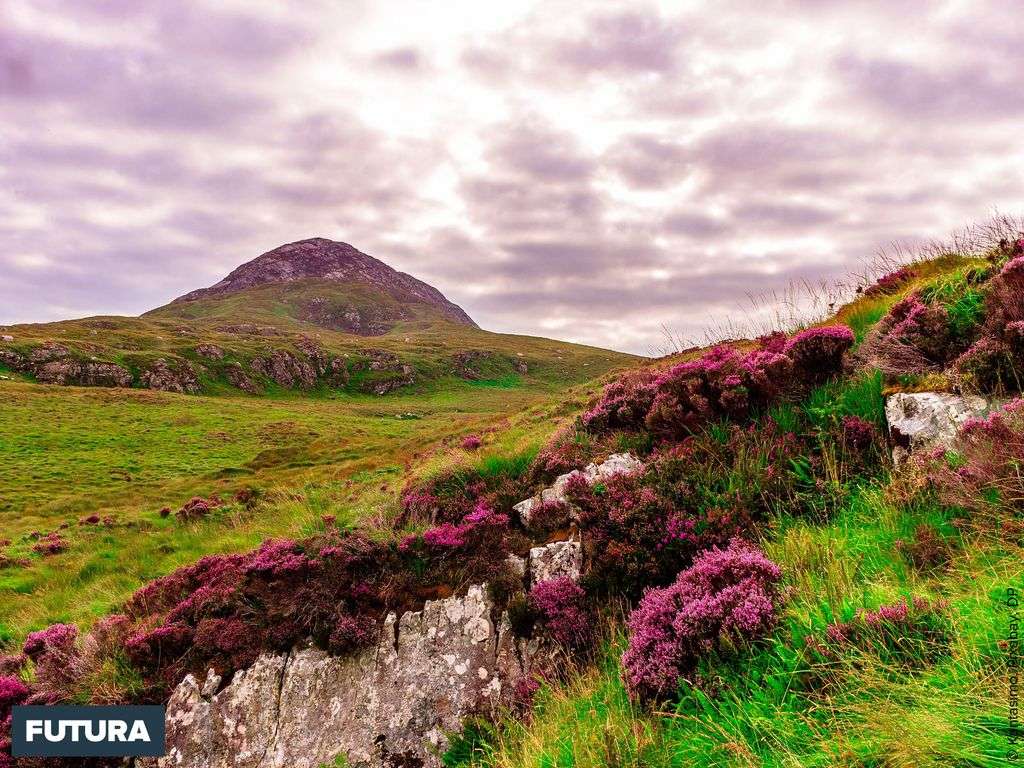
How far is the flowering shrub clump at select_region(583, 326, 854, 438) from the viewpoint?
783cm

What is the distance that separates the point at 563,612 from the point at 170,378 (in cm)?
10568

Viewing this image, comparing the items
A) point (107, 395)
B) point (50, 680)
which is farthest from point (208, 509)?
point (107, 395)

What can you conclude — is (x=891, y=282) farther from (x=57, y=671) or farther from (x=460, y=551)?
(x=57, y=671)

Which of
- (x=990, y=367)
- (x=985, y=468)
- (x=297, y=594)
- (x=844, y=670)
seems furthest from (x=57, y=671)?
(x=990, y=367)

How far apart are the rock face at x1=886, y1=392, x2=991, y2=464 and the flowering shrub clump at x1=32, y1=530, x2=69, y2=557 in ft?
87.2

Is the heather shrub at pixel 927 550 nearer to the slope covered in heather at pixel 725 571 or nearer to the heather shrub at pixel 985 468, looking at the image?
the slope covered in heather at pixel 725 571

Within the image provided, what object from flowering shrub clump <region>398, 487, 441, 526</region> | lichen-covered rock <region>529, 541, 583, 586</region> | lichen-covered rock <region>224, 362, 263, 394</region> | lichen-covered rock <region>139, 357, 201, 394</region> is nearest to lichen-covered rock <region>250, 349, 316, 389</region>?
lichen-covered rock <region>224, 362, 263, 394</region>

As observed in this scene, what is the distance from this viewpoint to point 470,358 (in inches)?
5891

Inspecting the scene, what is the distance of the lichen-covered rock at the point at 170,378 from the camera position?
291ft

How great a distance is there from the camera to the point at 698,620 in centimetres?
412

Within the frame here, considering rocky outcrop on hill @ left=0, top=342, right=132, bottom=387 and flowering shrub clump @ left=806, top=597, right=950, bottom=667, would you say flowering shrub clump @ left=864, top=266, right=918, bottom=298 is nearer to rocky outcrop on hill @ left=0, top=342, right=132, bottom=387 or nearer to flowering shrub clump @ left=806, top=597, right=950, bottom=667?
flowering shrub clump @ left=806, top=597, right=950, bottom=667

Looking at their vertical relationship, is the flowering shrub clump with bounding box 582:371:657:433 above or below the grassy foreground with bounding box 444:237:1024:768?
above

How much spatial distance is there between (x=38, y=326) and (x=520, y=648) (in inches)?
6540

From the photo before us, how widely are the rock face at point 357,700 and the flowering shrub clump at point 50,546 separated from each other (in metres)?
19.6
